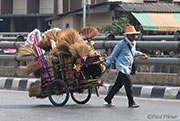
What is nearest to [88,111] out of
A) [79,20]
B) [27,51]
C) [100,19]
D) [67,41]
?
[67,41]

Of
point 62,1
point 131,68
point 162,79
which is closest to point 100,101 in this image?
point 131,68

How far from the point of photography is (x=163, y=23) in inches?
1496

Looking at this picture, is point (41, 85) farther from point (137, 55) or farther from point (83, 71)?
point (137, 55)

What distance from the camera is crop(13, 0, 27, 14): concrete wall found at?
189 ft

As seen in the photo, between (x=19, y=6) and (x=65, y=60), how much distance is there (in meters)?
49.7

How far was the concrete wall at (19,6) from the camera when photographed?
57750 mm

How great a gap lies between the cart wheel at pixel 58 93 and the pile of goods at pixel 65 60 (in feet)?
0.45

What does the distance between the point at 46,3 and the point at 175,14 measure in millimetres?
21024

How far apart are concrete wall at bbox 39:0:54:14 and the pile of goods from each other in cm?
4754

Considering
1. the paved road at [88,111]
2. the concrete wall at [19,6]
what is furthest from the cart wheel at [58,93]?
the concrete wall at [19,6]

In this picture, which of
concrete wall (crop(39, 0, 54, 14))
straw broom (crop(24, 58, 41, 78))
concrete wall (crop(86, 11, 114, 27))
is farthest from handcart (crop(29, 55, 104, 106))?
concrete wall (crop(39, 0, 54, 14))

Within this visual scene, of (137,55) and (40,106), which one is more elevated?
(137,55)

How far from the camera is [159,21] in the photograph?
37.9 m

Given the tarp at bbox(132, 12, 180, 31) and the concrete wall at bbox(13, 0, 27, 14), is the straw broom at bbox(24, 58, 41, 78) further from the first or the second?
the concrete wall at bbox(13, 0, 27, 14)
